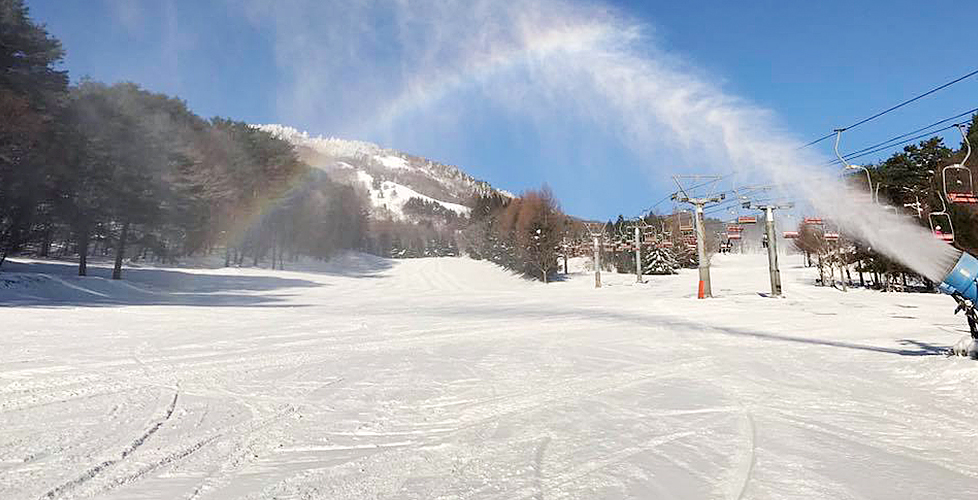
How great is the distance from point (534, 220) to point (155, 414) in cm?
4558

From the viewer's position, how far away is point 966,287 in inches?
276

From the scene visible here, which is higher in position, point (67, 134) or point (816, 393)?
point (67, 134)

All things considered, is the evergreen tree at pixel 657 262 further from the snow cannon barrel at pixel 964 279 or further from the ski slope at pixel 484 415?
the snow cannon barrel at pixel 964 279

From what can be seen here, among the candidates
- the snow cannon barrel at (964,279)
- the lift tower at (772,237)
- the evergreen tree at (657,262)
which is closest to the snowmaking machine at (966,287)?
the snow cannon barrel at (964,279)

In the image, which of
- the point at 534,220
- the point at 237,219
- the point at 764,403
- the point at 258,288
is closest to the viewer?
the point at 764,403

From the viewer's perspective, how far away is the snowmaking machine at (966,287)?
6980 mm

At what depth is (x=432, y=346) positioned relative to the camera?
10.7 metres

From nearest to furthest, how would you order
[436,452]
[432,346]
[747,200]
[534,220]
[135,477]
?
[135,477]
[436,452]
[432,346]
[747,200]
[534,220]

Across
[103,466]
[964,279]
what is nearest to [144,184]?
[103,466]

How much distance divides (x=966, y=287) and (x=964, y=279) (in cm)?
11

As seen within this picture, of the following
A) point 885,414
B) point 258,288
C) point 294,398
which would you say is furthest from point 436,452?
point 258,288

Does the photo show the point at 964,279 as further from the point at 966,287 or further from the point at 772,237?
the point at 772,237

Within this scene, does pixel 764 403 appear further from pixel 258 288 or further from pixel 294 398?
pixel 258 288

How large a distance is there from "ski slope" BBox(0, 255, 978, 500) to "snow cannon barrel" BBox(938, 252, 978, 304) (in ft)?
3.17
